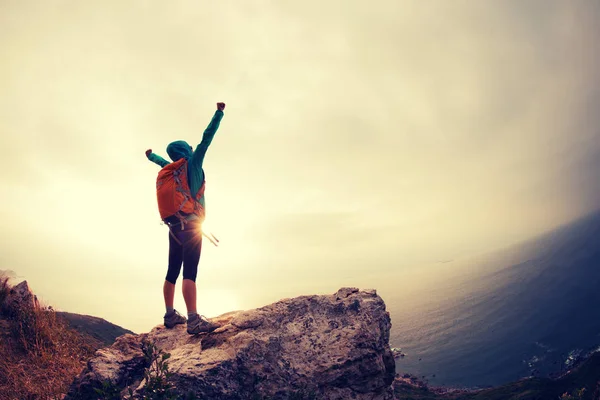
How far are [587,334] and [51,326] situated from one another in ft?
882

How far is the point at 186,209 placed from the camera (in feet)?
21.1

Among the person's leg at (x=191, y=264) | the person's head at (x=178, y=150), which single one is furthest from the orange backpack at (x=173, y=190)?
the person's leg at (x=191, y=264)

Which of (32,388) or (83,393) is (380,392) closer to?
(83,393)

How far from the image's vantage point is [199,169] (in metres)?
6.70

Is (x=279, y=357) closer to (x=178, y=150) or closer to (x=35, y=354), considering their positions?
(x=178, y=150)

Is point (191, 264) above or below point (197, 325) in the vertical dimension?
above

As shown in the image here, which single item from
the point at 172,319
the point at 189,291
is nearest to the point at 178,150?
the point at 189,291

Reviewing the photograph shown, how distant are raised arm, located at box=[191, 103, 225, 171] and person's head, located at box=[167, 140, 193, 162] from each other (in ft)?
1.24

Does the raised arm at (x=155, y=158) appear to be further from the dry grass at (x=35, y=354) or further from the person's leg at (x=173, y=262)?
the dry grass at (x=35, y=354)

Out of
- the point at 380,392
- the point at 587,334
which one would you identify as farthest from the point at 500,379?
the point at 380,392

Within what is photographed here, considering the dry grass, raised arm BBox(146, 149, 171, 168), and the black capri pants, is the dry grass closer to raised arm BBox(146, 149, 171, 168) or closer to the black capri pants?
the black capri pants

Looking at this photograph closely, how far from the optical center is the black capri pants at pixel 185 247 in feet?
21.3

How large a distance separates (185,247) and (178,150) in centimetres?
221

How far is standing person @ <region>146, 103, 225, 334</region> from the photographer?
20.8 ft
